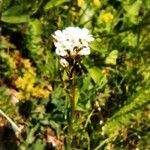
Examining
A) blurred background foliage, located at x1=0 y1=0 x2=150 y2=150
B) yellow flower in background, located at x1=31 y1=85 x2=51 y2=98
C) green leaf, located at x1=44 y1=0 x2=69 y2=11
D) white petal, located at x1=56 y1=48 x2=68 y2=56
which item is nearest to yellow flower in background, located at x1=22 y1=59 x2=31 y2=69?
blurred background foliage, located at x1=0 y1=0 x2=150 y2=150

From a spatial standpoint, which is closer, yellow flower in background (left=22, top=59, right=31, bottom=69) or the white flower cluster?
the white flower cluster

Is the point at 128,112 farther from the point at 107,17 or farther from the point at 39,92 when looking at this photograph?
the point at 107,17

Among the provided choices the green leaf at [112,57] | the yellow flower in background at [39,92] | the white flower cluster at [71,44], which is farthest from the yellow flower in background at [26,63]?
the white flower cluster at [71,44]

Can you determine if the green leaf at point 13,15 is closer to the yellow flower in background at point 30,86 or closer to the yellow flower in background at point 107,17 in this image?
the yellow flower in background at point 30,86

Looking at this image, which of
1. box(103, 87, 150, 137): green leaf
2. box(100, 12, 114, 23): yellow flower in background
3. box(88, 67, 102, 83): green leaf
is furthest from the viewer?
box(100, 12, 114, 23): yellow flower in background

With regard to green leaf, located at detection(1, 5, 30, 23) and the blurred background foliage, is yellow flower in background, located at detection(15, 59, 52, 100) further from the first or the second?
green leaf, located at detection(1, 5, 30, 23)
